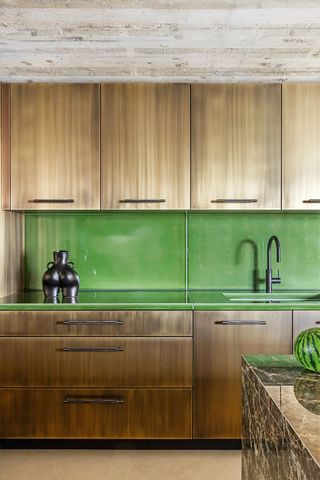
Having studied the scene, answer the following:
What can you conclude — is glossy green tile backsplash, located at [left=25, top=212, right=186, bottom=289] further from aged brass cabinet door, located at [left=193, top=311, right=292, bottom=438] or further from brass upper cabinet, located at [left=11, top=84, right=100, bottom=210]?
aged brass cabinet door, located at [left=193, top=311, right=292, bottom=438]

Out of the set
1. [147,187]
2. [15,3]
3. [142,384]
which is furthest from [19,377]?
[15,3]

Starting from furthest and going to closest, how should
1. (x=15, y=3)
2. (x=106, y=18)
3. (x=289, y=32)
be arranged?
(x=289, y=32), (x=106, y=18), (x=15, y=3)

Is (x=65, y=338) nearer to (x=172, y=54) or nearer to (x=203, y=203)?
(x=203, y=203)

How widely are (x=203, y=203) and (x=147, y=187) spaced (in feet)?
1.22

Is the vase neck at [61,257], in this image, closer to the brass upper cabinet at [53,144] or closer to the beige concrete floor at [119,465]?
the brass upper cabinet at [53,144]

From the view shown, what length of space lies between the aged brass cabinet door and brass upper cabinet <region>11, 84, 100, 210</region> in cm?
115

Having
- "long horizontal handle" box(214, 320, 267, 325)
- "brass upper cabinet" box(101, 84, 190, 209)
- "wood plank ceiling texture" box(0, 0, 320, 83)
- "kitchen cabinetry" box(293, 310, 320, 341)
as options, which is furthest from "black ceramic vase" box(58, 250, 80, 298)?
"kitchen cabinetry" box(293, 310, 320, 341)

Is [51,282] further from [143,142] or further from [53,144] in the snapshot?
[143,142]

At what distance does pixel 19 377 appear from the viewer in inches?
110

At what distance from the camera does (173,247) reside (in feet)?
11.3

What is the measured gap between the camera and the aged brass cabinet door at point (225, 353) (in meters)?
2.81

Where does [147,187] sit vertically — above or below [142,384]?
above

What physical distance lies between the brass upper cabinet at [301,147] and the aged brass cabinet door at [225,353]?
787 millimetres

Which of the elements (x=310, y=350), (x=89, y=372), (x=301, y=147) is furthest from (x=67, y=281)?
(x=310, y=350)
